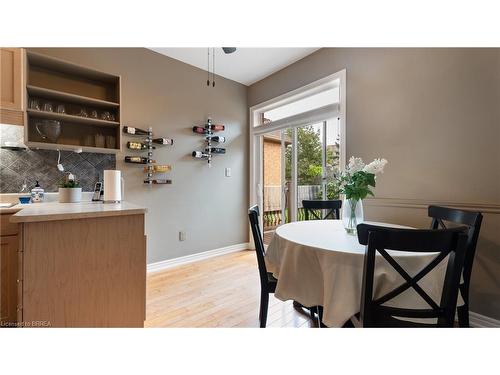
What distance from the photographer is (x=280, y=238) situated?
1.59 m

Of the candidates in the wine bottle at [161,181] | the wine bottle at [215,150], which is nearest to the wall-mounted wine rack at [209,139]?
the wine bottle at [215,150]

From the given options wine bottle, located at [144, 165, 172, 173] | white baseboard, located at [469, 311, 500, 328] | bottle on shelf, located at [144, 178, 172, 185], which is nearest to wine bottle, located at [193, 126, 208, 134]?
wine bottle, located at [144, 165, 172, 173]

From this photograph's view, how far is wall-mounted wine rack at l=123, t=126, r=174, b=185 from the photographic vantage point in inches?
112

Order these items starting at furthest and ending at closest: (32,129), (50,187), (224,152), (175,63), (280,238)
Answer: (224,152)
(175,63)
(50,187)
(32,129)
(280,238)

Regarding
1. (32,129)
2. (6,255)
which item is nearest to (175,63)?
(32,129)

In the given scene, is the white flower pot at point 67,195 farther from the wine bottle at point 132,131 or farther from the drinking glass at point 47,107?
the wine bottle at point 132,131

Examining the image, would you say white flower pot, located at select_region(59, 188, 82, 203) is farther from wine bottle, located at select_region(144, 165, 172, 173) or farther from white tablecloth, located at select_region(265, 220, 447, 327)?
white tablecloth, located at select_region(265, 220, 447, 327)

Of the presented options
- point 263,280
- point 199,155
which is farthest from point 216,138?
point 263,280

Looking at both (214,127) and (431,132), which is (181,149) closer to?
(214,127)

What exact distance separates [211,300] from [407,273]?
1.73 meters

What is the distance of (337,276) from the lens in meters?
1.20
